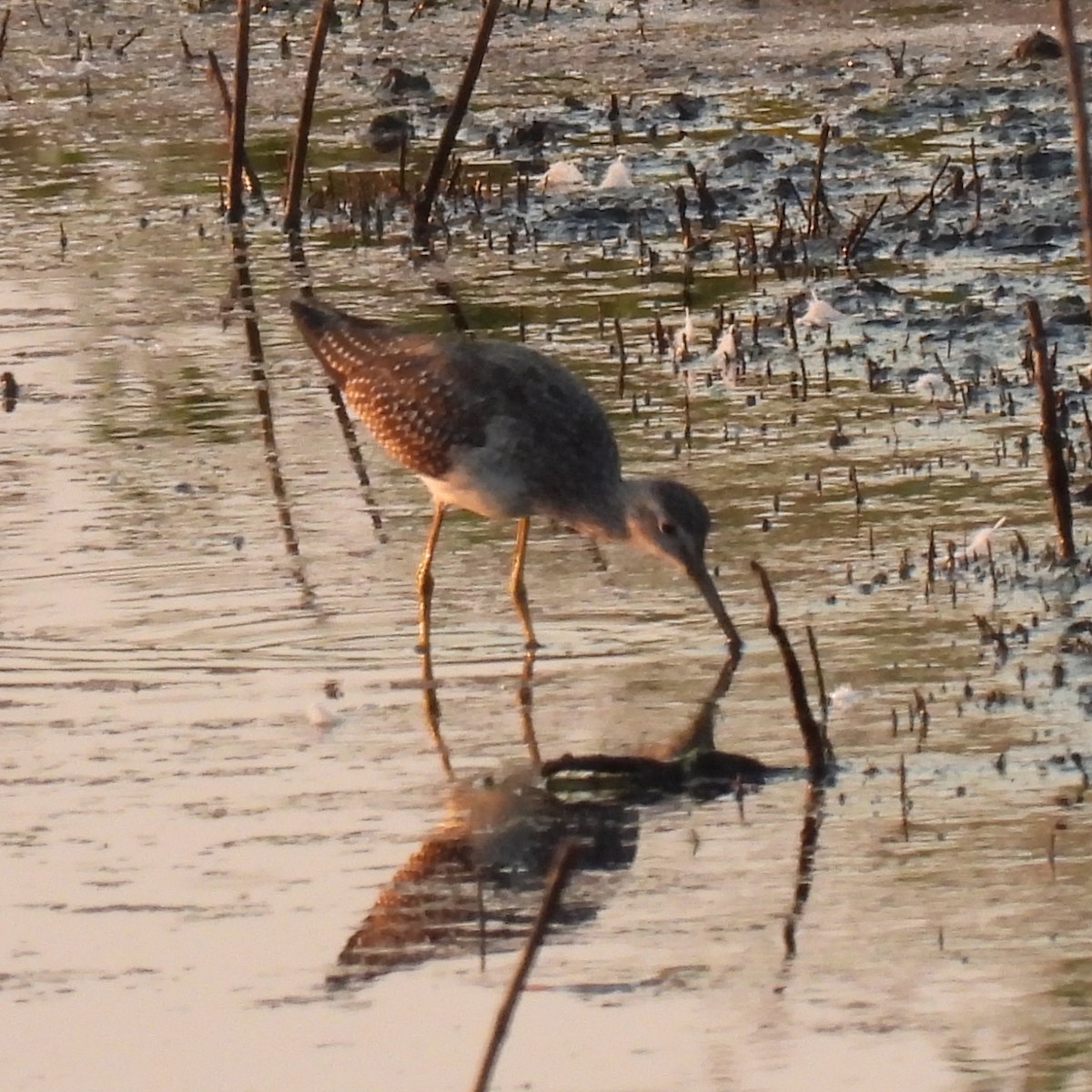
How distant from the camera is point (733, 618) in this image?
830 centimetres

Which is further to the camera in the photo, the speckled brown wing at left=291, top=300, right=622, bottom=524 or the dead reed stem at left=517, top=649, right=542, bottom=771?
the speckled brown wing at left=291, top=300, right=622, bottom=524

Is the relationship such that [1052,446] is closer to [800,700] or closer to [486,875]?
[800,700]

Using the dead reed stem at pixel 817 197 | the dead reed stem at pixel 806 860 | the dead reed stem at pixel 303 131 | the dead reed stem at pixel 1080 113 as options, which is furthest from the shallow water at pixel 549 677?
the dead reed stem at pixel 1080 113

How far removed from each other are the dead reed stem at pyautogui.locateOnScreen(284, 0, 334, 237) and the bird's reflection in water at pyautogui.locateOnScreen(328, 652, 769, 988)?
6552 millimetres

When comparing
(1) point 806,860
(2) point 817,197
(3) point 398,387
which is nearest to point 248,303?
(2) point 817,197

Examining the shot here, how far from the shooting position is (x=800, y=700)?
675 cm

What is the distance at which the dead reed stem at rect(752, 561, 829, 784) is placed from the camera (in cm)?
666

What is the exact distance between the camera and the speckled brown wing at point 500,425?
28.3 ft

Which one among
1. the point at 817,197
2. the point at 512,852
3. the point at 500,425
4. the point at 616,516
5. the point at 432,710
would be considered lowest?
the point at 512,852

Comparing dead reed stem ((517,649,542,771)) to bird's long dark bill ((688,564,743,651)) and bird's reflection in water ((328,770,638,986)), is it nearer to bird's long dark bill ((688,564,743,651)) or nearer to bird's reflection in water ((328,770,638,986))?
bird's reflection in water ((328,770,638,986))

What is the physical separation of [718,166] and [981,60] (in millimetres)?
3261

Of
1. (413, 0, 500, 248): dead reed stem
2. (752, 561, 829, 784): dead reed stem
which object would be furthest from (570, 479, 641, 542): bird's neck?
(413, 0, 500, 248): dead reed stem

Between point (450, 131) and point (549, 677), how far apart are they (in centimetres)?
603

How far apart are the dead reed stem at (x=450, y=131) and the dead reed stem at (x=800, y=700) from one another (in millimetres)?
6328
